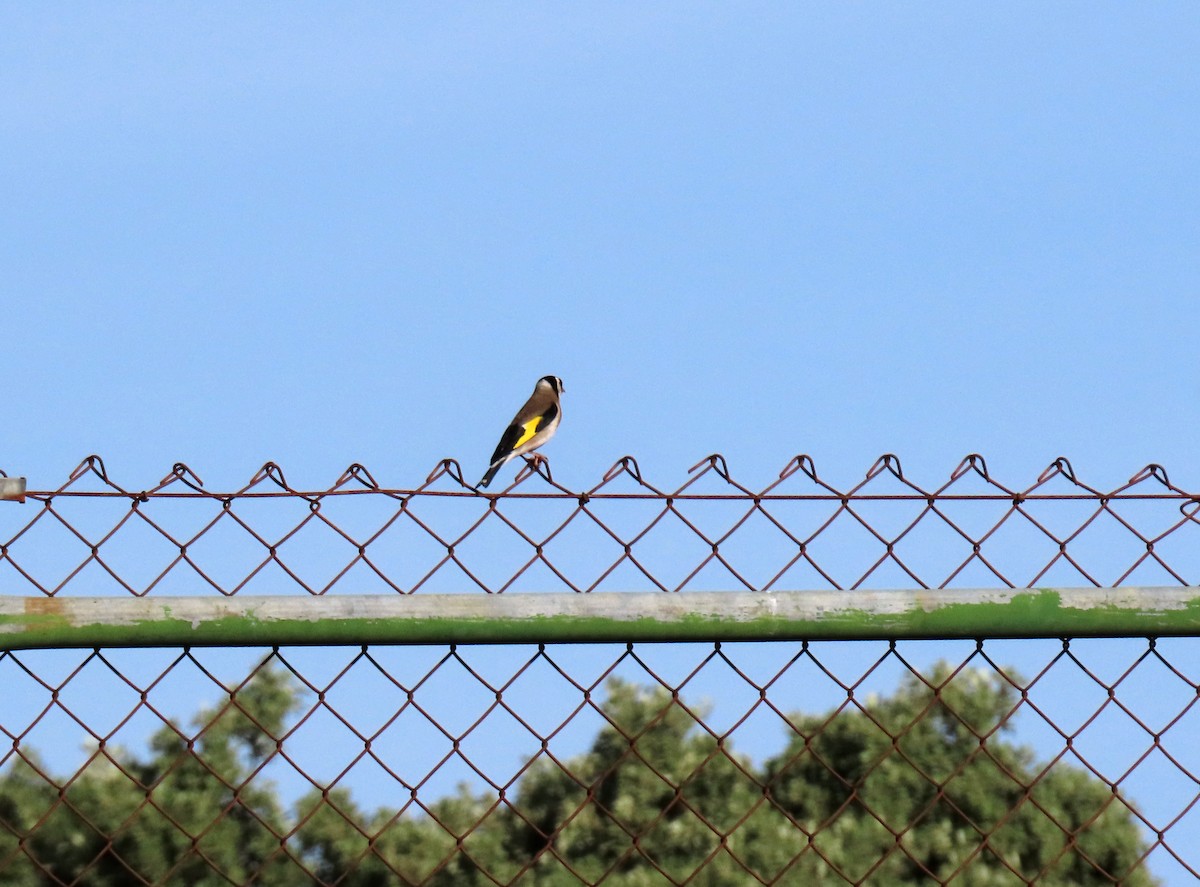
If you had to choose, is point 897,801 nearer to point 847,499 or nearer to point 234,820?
point 234,820

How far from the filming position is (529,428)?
8727mm

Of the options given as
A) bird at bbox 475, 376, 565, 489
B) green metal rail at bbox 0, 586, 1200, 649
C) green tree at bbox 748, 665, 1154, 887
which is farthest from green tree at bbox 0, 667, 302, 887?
green metal rail at bbox 0, 586, 1200, 649

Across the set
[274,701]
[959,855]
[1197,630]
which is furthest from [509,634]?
[959,855]

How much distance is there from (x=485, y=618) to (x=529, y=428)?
5.68 meters

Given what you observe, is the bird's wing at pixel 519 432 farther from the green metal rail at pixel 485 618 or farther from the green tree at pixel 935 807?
the green tree at pixel 935 807

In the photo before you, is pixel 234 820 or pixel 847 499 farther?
pixel 234 820

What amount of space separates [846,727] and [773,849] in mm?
1999

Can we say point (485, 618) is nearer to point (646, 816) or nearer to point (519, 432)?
point (519, 432)

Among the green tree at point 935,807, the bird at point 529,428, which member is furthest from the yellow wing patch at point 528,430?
the green tree at point 935,807

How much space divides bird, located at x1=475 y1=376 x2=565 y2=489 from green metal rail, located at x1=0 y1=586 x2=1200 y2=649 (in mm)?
4764

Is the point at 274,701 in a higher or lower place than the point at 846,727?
lower

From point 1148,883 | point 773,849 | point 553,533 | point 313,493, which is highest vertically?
point 1148,883

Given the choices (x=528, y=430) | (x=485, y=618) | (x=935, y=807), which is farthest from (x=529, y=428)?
(x=935, y=807)

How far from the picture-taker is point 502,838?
16750 mm
